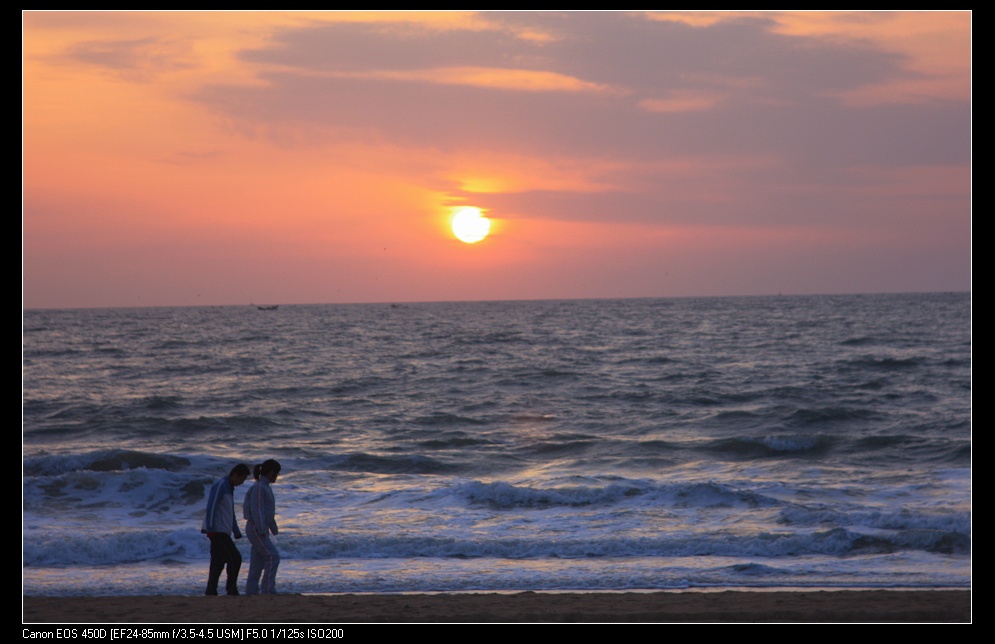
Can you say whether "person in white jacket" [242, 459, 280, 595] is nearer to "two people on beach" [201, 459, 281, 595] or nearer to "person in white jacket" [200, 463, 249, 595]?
"two people on beach" [201, 459, 281, 595]

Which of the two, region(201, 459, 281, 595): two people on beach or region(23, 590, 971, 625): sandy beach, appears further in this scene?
region(201, 459, 281, 595): two people on beach

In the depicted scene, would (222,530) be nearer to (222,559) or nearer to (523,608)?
(222,559)

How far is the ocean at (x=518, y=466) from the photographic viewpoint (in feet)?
41.8

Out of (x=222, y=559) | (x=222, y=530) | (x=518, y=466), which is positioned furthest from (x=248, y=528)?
(x=518, y=466)

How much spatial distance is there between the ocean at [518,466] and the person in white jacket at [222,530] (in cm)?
162

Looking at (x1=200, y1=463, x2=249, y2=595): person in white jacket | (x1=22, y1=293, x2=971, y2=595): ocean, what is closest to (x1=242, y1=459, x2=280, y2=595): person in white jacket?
(x1=200, y1=463, x2=249, y2=595): person in white jacket

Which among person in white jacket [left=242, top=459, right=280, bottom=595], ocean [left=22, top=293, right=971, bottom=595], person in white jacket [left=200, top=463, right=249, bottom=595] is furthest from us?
ocean [left=22, top=293, right=971, bottom=595]

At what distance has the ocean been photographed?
501 inches

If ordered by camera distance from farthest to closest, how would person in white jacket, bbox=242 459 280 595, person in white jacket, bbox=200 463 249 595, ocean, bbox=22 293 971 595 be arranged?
ocean, bbox=22 293 971 595
person in white jacket, bbox=200 463 249 595
person in white jacket, bbox=242 459 280 595

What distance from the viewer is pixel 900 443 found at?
24.2 m

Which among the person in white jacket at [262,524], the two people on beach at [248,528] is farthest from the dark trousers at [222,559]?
the person in white jacket at [262,524]

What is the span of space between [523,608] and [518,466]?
43.9 feet

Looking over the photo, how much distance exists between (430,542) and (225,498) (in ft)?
14.8

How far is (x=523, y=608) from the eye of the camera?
362 inches
